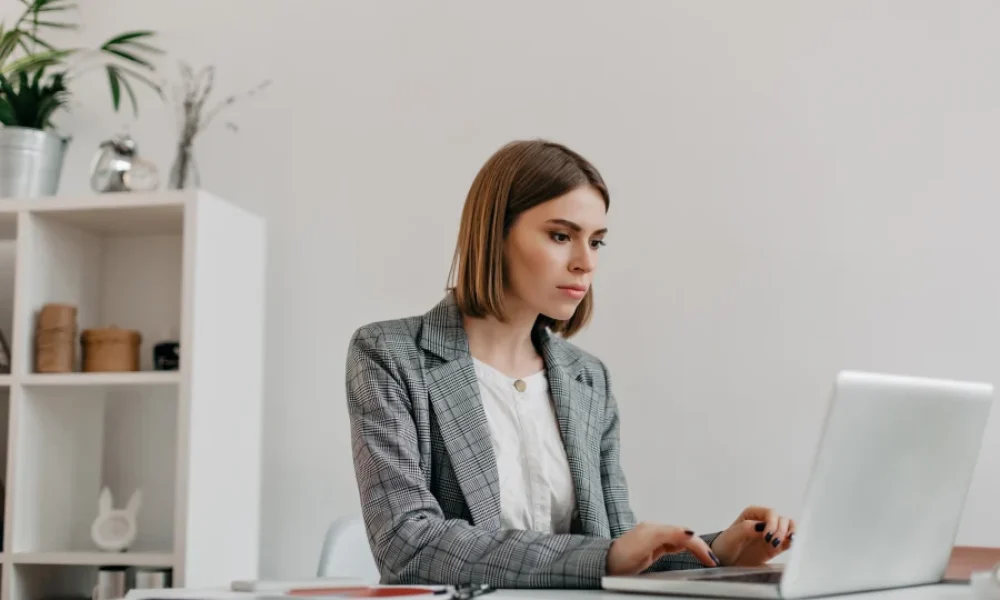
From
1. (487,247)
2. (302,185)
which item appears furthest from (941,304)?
(302,185)

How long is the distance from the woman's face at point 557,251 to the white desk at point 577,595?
1.92ft

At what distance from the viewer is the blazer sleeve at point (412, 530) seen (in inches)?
50.1

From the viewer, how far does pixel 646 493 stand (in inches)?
98.1

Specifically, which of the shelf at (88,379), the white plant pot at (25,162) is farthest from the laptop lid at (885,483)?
the white plant pot at (25,162)

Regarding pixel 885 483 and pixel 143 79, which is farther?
pixel 143 79

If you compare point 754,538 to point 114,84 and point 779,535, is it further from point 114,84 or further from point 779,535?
point 114,84

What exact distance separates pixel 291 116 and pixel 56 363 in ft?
2.77

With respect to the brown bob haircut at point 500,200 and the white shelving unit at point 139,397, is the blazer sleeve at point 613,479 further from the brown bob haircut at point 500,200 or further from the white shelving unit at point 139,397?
the white shelving unit at point 139,397

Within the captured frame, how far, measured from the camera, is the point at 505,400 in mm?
1763

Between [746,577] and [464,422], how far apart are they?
563 mm

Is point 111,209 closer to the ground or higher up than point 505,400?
higher up

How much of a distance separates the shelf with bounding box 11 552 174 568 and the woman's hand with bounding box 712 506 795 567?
1.43 m

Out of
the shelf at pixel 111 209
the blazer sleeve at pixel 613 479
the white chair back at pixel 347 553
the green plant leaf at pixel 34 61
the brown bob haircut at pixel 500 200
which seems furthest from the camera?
the green plant leaf at pixel 34 61

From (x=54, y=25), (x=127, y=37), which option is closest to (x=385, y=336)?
(x=127, y=37)
